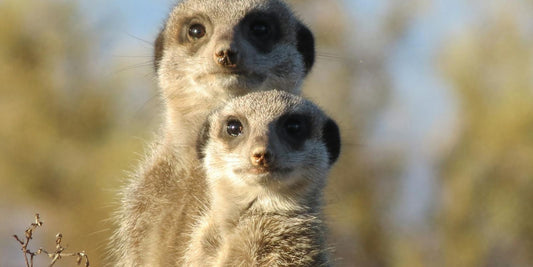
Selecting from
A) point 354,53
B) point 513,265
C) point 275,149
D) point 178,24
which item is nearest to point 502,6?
point 354,53

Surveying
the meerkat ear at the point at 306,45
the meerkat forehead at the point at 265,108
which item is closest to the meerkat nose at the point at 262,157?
the meerkat forehead at the point at 265,108

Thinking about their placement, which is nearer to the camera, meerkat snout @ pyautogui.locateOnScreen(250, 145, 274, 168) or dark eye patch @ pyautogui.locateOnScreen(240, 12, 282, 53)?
meerkat snout @ pyautogui.locateOnScreen(250, 145, 274, 168)

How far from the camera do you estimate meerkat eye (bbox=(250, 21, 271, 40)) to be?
4.88 meters

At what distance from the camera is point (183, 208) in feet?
14.9

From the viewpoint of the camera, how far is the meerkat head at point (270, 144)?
4070 mm

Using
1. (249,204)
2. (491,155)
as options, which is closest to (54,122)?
(491,155)

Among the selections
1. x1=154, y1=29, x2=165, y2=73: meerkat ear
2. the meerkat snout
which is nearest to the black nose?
the meerkat snout

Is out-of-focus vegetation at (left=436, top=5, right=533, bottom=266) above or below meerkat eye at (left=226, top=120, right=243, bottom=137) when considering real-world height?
below

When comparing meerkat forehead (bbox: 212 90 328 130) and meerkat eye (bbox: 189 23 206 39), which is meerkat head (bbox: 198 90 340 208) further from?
meerkat eye (bbox: 189 23 206 39)

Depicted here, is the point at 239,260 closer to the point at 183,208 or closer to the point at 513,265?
the point at 183,208

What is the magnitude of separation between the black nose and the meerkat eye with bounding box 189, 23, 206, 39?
0.45m

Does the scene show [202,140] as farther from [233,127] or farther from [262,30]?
[262,30]

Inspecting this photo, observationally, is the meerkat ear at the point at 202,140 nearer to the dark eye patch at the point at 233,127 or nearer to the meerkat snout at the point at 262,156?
the dark eye patch at the point at 233,127

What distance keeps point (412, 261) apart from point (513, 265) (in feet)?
4.28
